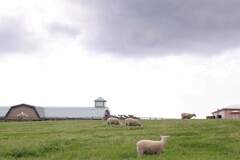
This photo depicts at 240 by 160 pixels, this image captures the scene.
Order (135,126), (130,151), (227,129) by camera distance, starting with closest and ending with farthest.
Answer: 1. (130,151)
2. (227,129)
3. (135,126)

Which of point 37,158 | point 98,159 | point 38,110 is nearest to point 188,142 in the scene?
point 98,159

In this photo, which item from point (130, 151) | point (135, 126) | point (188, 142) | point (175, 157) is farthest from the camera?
point (135, 126)

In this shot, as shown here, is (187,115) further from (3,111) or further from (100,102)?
(3,111)

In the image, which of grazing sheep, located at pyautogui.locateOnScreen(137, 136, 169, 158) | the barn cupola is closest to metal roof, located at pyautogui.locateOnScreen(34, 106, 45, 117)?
the barn cupola

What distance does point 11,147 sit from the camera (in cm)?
3142

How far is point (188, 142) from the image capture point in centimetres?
3100

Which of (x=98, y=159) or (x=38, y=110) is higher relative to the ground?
(x=38, y=110)

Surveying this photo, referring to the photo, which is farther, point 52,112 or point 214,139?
point 52,112

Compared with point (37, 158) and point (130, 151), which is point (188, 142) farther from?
point (37, 158)

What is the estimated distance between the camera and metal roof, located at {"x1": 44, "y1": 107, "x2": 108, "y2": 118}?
10225 cm

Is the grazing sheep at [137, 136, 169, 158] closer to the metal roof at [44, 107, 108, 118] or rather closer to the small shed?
the small shed

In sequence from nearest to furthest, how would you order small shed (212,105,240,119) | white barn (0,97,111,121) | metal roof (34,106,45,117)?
1. small shed (212,105,240,119)
2. white barn (0,97,111,121)
3. metal roof (34,106,45,117)

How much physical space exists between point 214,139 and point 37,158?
12773 mm

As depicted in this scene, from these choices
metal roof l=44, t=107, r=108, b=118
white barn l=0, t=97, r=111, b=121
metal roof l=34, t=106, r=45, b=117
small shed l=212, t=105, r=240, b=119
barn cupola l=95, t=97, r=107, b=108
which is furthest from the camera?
barn cupola l=95, t=97, r=107, b=108
